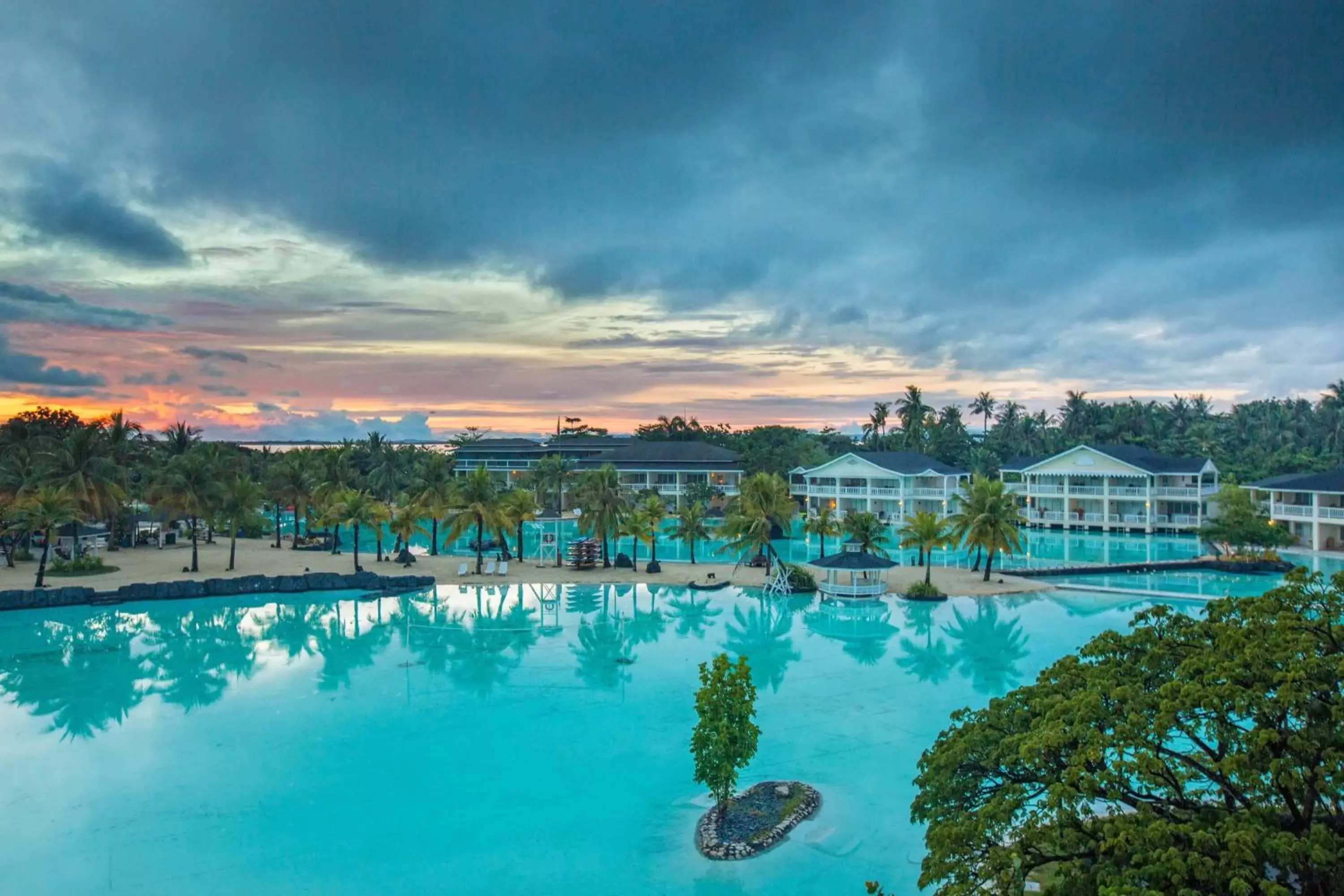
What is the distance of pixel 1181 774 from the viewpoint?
750 centimetres

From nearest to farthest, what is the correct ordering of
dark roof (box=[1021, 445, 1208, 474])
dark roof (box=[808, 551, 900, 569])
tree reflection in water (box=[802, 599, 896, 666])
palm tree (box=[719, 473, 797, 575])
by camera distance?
1. tree reflection in water (box=[802, 599, 896, 666])
2. dark roof (box=[808, 551, 900, 569])
3. palm tree (box=[719, 473, 797, 575])
4. dark roof (box=[1021, 445, 1208, 474])

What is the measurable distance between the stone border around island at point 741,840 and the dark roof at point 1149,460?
50.2 meters

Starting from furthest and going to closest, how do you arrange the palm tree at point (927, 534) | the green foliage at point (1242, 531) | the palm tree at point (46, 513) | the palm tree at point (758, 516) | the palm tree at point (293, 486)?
the palm tree at point (293, 486) < the green foliage at point (1242, 531) < the palm tree at point (758, 516) < the palm tree at point (46, 513) < the palm tree at point (927, 534)

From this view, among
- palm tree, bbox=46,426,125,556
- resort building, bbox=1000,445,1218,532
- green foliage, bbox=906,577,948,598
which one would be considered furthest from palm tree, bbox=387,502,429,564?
resort building, bbox=1000,445,1218,532

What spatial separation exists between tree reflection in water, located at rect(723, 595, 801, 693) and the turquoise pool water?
0.14m

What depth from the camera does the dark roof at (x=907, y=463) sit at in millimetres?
58438

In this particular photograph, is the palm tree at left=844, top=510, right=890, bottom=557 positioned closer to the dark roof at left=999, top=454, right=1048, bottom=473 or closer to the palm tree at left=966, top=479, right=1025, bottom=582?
the palm tree at left=966, top=479, right=1025, bottom=582

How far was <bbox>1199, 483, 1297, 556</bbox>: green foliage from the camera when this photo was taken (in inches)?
1571

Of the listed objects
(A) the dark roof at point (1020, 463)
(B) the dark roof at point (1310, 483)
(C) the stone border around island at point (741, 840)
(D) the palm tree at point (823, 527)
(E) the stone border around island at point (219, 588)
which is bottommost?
(C) the stone border around island at point (741, 840)

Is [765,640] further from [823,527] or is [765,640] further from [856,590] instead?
[823,527]

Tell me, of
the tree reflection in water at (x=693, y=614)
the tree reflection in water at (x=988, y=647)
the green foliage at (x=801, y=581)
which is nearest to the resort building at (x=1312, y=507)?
the tree reflection in water at (x=988, y=647)

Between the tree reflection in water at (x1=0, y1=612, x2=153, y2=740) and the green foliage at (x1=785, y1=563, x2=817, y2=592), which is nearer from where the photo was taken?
the tree reflection in water at (x1=0, y1=612, x2=153, y2=740)

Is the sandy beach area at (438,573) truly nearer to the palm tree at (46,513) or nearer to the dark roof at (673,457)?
the palm tree at (46,513)

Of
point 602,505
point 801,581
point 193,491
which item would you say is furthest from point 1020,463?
point 193,491
